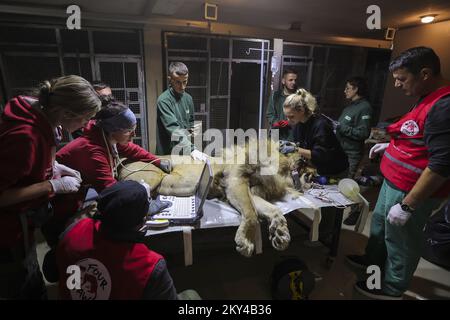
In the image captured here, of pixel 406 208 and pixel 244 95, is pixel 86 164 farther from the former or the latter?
pixel 244 95

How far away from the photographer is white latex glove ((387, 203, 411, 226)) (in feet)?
5.10

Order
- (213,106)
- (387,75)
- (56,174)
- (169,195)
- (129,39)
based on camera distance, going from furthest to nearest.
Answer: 1. (387,75)
2. (213,106)
3. (129,39)
4. (169,195)
5. (56,174)

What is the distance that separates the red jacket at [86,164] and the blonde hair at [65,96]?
355 mm

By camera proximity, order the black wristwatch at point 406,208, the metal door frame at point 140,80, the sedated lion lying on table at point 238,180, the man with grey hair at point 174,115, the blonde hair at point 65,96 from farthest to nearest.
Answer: the metal door frame at point 140,80, the man with grey hair at point 174,115, the sedated lion lying on table at point 238,180, the black wristwatch at point 406,208, the blonde hair at point 65,96

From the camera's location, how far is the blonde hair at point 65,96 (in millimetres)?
1207

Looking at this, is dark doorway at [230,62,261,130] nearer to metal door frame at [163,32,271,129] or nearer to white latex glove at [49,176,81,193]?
metal door frame at [163,32,271,129]

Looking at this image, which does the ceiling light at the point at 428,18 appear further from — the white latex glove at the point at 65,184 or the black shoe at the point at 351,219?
the white latex glove at the point at 65,184

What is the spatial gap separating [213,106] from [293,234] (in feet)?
8.69

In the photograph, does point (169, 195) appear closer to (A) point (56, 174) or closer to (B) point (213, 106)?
(A) point (56, 174)

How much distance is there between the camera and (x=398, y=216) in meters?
1.58

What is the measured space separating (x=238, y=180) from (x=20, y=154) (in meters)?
1.26

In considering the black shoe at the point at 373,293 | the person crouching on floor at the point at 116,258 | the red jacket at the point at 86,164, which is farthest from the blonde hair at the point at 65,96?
the black shoe at the point at 373,293

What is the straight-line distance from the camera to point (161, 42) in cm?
378

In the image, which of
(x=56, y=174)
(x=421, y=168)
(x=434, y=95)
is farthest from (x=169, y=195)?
(x=434, y=95)
